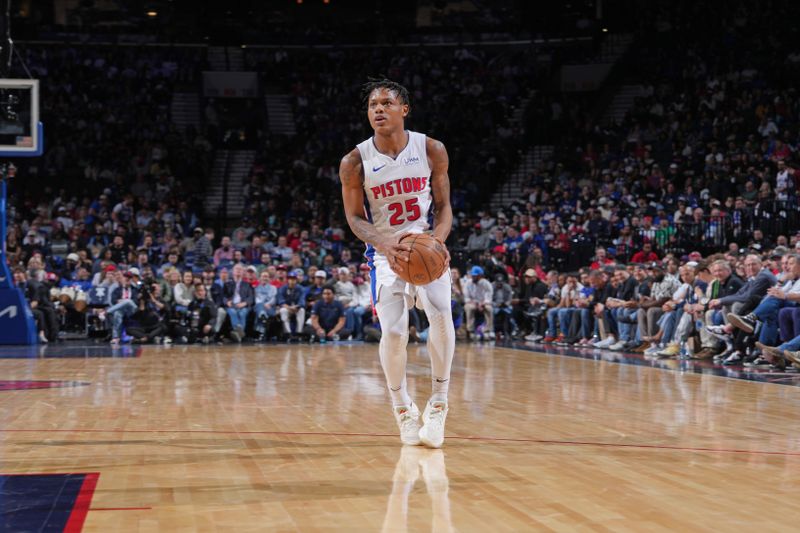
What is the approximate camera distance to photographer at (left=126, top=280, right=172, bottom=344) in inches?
651

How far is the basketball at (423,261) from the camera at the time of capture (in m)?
5.27

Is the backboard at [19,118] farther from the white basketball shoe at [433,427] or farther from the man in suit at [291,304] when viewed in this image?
the white basketball shoe at [433,427]

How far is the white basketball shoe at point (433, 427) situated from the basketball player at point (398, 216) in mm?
14

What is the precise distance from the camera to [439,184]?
18.8 feet

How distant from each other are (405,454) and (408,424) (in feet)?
1.36

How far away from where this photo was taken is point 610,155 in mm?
23656

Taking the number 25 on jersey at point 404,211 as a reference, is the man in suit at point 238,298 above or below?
below

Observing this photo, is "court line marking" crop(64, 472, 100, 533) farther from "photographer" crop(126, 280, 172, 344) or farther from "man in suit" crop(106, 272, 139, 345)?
"man in suit" crop(106, 272, 139, 345)

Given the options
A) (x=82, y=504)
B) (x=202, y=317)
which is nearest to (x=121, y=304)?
(x=202, y=317)

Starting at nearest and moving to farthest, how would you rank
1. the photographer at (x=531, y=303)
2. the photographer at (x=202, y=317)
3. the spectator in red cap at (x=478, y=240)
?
the photographer at (x=202, y=317)
the photographer at (x=531, y=303)
the spectator in red cap at (x=478, y=240)

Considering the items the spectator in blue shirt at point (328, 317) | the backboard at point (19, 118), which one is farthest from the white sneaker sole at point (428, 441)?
the spectator in blue shirt at point (328, 317)

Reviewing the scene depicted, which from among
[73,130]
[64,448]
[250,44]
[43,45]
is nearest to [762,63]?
[250,44]

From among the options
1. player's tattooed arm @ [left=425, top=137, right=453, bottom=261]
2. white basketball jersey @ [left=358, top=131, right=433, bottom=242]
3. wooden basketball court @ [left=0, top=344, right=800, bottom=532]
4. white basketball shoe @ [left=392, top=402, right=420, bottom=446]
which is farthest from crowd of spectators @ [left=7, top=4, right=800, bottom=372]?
white basketball shoe @ [left=392, top=402, right=420, bottom=446]

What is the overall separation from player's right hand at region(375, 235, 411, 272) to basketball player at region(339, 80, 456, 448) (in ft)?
0.08
